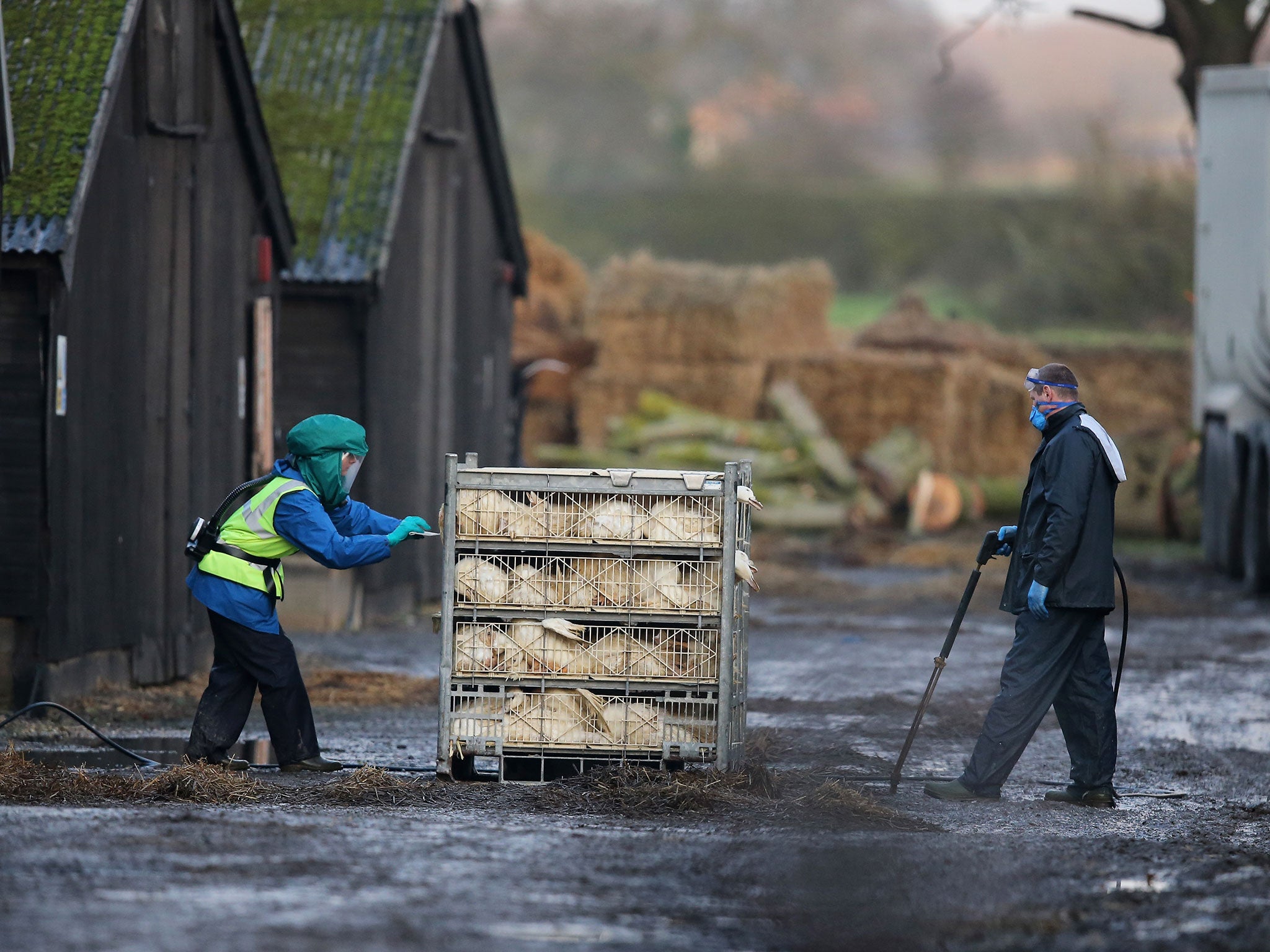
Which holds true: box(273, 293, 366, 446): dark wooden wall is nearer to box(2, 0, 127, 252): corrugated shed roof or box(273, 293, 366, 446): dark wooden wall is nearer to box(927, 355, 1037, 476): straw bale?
box(2, 0, 127, 252): corrugated shed roof

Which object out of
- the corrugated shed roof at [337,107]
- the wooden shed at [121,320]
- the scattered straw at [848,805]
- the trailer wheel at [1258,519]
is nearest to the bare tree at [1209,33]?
the trailer wheel at [1258,519]

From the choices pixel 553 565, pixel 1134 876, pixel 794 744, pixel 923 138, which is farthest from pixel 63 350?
pixel 923 138

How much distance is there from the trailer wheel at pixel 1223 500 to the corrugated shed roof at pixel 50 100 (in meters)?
14.1

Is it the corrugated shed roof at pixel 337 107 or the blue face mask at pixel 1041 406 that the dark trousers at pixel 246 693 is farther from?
the corrugated shed roof at pixel 337 107

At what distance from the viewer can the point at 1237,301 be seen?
2197 centimetres

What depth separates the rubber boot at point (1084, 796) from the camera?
374 inches

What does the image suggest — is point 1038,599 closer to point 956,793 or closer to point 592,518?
point 956,793

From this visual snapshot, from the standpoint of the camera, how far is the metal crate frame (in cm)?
906

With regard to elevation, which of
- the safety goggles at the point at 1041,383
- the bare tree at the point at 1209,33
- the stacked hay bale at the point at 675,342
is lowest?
the safety goggles at the point at 1041,383

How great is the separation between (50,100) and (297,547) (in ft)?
14.4

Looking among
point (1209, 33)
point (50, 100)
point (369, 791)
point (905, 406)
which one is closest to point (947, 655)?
point (369, 791)

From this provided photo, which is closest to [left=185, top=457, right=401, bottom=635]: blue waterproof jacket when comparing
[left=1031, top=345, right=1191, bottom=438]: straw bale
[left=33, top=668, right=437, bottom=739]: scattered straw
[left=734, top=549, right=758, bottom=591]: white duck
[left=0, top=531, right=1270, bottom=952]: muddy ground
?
[left=0, top=531, right=1270, bottom=952]: muddy ground

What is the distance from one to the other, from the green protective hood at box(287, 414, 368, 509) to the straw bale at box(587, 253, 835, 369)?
71.5 feet

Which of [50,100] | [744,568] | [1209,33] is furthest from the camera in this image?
[1209,33]
